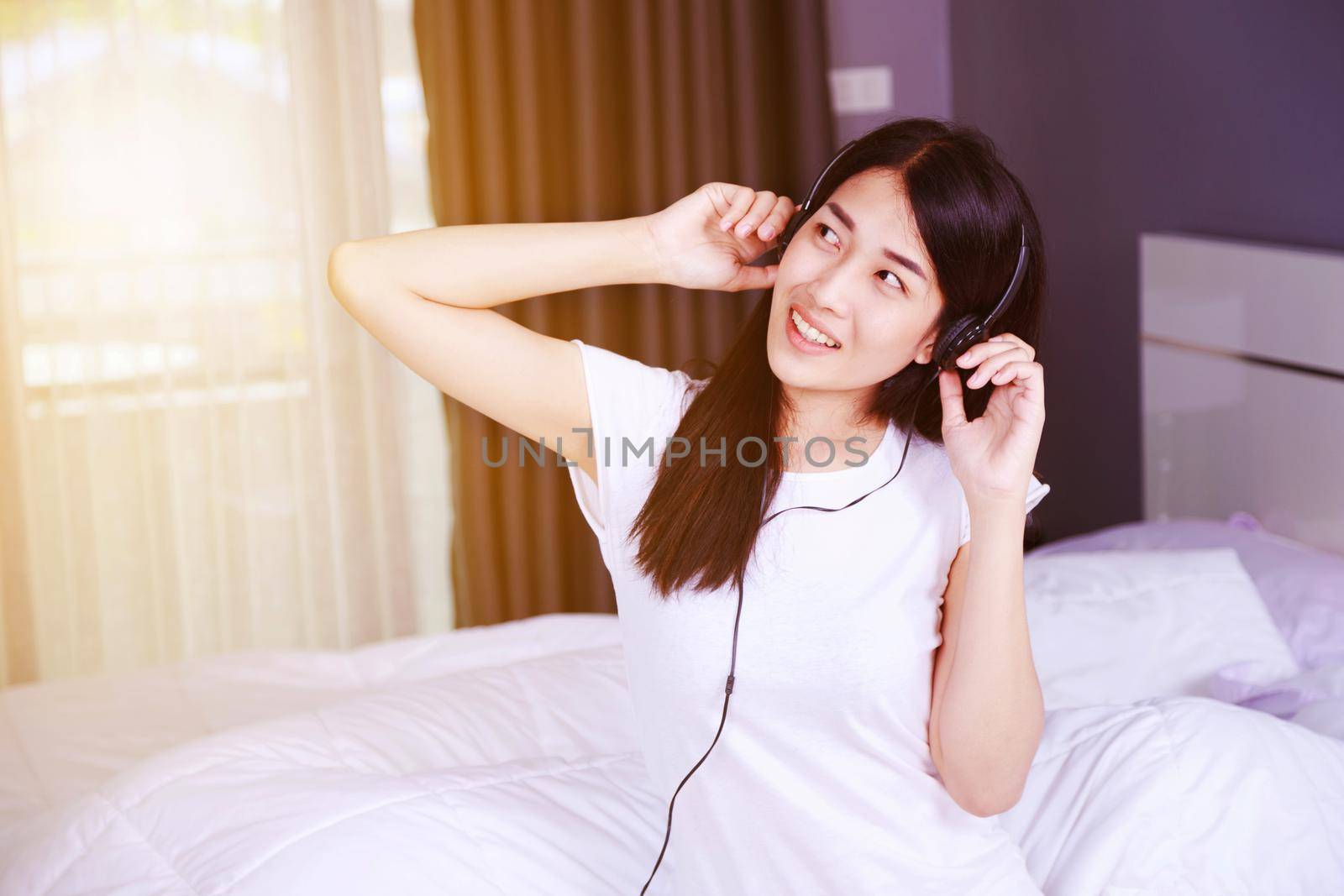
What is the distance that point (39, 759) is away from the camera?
172 centimetres

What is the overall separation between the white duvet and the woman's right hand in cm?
58

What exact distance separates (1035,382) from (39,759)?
1.43 metres

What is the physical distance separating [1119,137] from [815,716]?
5.96 feet

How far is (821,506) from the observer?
124 centimetres

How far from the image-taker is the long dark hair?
1.18 m

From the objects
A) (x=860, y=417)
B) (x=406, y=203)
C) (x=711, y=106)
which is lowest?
(x=860, y=417)

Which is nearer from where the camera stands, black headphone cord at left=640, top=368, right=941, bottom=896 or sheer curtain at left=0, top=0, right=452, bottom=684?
black headphone cord at left=640, top=368, right=941, bottom=896

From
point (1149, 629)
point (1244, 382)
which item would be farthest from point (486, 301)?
point (1244, 382)

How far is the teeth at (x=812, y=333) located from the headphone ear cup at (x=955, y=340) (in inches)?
4.1

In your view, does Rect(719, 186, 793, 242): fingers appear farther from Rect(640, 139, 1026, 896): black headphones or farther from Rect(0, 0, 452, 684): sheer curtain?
Rect(0, 0, 452, 684): sheer curtain

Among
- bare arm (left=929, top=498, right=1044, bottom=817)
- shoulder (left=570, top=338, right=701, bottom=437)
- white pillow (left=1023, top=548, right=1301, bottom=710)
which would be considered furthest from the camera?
white pillow (left=1023, top=548, right=1301, bottom=710)

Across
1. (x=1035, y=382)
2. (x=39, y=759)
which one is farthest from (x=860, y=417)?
(x=39, y=759)

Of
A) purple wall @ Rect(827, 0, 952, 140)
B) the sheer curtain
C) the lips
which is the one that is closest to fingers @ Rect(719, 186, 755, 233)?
the lips

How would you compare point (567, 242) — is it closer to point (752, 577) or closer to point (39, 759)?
point (752, 577)
